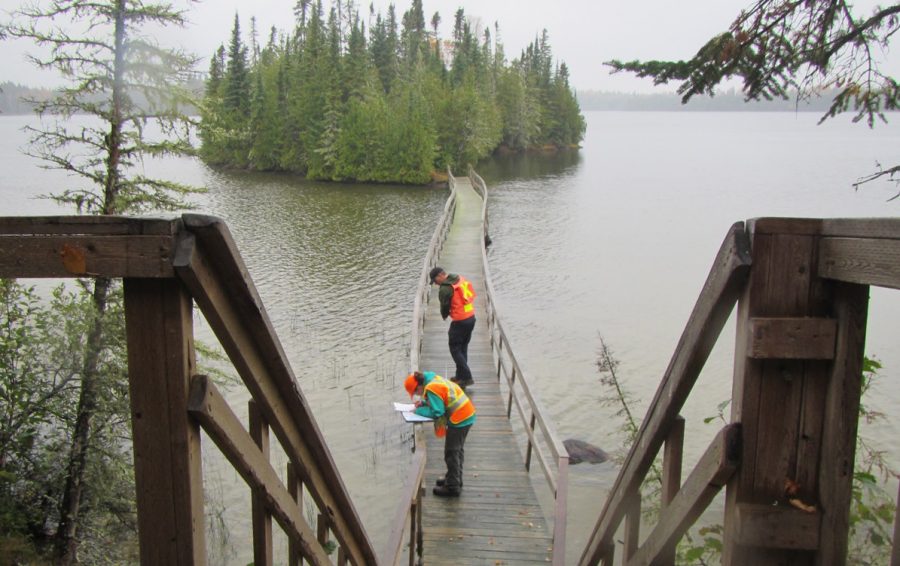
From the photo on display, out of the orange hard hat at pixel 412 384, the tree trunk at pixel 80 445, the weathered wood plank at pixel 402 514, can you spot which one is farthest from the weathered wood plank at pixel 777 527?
the tree trunk at pixel 80 445

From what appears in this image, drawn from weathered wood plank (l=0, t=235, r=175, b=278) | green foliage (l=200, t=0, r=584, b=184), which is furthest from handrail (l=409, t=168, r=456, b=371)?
green foliage (l=200, t=0, r=584, b=184)

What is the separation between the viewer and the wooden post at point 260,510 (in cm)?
234

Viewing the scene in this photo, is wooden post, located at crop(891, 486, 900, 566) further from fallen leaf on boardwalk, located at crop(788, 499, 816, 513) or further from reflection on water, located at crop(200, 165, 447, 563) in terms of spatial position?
reflection on water, located at crop(200, 165, 447, 563)

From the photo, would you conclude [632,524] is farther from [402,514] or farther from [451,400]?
[451,400]

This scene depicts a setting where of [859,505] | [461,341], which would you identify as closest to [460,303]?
[461,341]

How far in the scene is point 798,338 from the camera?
75.7 inches

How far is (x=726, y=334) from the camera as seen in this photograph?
19875 mm

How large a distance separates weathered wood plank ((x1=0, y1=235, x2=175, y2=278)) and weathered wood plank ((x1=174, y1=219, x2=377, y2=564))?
0.06m

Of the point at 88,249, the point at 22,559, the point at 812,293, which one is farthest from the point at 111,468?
the point at 812,293

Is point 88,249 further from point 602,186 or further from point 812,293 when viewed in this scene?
point 602,186

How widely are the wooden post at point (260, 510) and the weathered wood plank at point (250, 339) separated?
47 mm

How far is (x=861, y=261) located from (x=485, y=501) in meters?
7.40

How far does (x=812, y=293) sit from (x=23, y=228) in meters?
2.02

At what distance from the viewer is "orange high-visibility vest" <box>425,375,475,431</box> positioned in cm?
796
